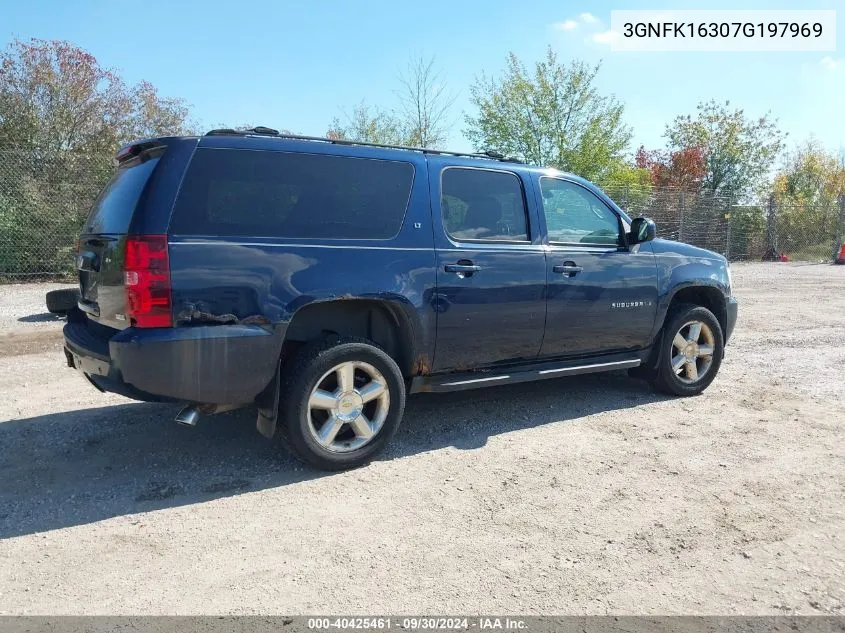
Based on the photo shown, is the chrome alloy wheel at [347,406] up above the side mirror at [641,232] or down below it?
below

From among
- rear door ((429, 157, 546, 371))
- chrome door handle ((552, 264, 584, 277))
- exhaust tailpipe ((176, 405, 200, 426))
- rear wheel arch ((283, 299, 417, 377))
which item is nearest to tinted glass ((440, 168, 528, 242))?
rear door ((429, 157, 546, 371))

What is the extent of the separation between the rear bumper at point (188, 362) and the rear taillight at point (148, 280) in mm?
80

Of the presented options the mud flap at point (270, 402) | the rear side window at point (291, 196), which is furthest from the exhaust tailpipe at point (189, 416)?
the rear side window at point (291, 196)

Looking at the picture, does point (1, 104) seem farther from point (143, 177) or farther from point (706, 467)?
point (706, 467)

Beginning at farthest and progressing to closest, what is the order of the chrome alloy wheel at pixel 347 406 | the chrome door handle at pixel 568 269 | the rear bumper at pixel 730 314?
the rear bumper at pixel 730 314
the chrome door handle at pixel 568 269
the chrome alloy wheel at pixel 347 406

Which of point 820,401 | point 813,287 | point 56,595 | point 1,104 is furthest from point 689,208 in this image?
point 56,595

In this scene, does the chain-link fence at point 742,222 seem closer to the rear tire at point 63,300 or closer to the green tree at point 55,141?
the green tree at point 55,141

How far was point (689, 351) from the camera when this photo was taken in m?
5.82

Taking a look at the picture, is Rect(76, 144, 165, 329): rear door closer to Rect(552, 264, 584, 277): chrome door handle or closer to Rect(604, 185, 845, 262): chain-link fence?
Rect(552, 264, 584, 277): chrome door handle

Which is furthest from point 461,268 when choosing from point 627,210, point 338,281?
point 627,210

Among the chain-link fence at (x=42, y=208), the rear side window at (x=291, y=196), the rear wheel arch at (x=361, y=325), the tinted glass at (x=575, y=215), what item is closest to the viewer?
the rear side window at (x=291, y=196)

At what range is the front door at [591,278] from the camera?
500cm

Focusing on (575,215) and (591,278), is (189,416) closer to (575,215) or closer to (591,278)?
(591,278)

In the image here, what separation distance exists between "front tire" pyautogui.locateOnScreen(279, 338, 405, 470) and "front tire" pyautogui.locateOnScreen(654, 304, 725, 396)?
2.67 meters
